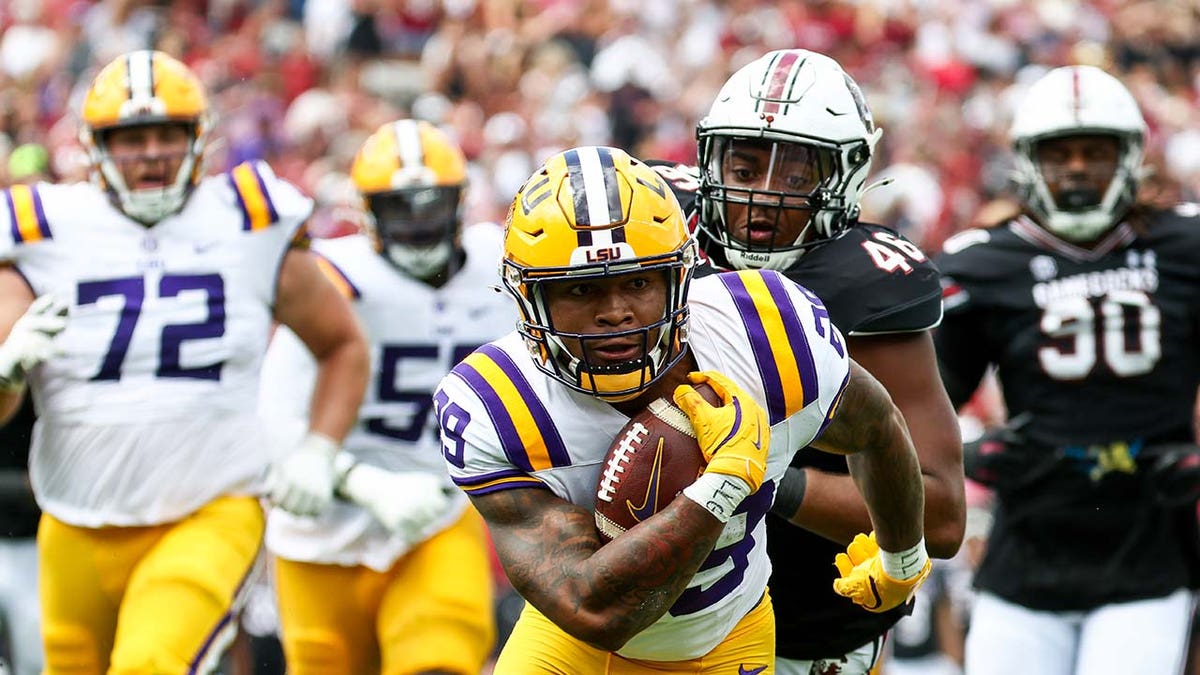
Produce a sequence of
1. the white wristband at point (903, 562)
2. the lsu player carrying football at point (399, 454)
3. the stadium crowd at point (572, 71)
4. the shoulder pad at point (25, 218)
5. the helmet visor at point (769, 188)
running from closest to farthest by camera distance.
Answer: the white wristband at point (903, 562) → the helmet visor at point (769, 188) → the shoulder pad at point (25, 218) → the lsu player carrying football at point (399, 454) → the stadium crowd at point (572, 71)

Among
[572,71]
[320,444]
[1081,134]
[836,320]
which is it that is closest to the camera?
[836,320]

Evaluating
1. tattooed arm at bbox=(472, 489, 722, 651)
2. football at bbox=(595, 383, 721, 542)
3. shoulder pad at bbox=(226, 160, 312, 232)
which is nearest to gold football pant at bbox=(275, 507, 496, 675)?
shoulder pad at bbox=(226, 160, 312, 232)

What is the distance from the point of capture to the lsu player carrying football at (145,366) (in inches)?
184

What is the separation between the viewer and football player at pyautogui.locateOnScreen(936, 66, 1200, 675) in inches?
185

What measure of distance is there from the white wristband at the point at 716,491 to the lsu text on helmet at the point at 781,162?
102 centimetres

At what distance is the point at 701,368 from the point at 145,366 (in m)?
2.28

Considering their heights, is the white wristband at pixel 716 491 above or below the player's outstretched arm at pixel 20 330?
below

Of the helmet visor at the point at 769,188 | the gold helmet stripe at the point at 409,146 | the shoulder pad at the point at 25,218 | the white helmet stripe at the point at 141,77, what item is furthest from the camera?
the gold helmet stripe at the point at 409,146

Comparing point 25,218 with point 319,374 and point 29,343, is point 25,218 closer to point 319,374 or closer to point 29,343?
point 29,343

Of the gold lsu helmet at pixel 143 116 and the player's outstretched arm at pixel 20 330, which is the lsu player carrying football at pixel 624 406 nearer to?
the player's outstretched arm at pixel 20 330

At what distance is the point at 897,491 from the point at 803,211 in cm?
75

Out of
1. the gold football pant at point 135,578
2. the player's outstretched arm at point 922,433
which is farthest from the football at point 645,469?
the gold football pant at point 135,578

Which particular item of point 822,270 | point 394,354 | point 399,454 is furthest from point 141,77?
point 822,270

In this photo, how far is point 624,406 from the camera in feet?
9.75
